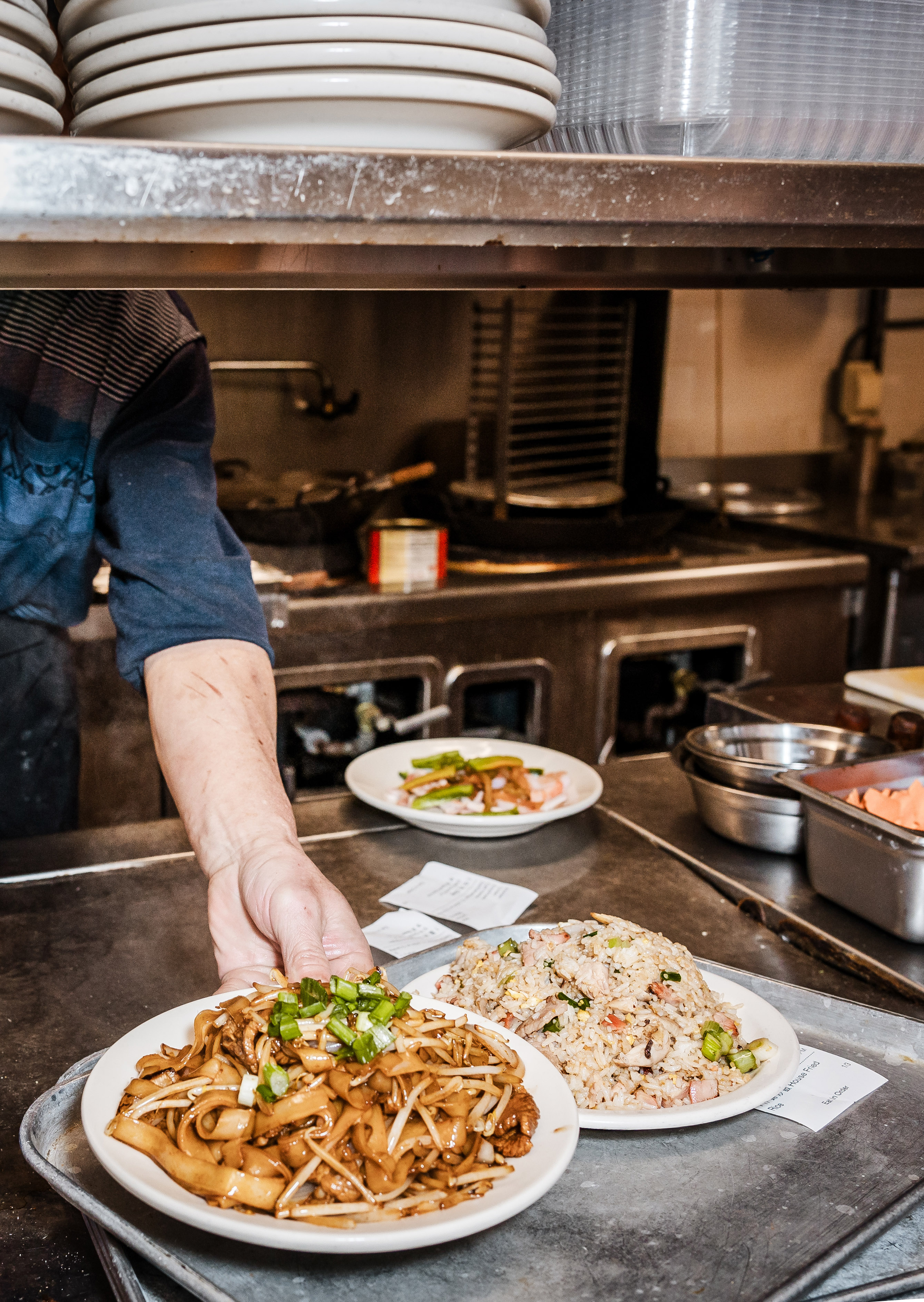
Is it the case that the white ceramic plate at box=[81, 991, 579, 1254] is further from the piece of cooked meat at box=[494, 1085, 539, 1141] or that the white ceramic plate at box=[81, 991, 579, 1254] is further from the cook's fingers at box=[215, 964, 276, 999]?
the cook's fingers at box=[215, 964, 276, 999]

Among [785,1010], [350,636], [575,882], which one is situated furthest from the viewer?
[350,636]

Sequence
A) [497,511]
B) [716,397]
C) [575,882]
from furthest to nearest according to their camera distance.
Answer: [716,397] → [497,511] → [575,882]

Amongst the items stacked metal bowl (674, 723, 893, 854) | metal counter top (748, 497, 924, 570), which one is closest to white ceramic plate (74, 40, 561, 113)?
stacked metal bowl (674, 723, 893, 854)

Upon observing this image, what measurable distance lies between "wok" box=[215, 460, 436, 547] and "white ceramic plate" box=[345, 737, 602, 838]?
1.36 meters

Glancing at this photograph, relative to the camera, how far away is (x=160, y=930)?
1.51m

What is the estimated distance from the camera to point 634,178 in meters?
0.88

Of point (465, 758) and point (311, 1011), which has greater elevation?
point (311, 1011)

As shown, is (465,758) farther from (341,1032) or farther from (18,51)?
(18,51)

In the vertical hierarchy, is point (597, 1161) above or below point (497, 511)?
below

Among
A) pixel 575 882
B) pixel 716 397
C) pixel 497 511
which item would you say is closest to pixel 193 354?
pixel 575 882

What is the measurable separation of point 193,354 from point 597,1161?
4.11 ft

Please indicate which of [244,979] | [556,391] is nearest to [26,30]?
[244,979]

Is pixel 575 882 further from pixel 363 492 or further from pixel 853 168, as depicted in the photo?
pixel 363 492

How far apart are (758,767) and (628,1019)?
737 mm
